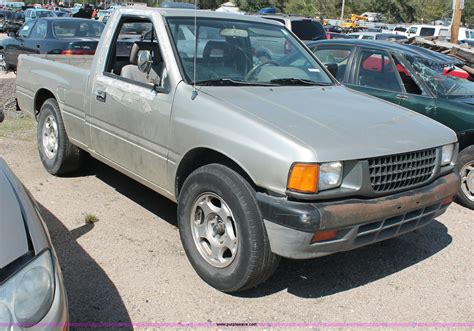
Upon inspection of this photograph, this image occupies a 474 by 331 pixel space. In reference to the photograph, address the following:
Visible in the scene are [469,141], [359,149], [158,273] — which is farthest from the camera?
[469,141]

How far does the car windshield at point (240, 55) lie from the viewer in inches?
154

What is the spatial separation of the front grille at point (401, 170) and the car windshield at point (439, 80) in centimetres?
271

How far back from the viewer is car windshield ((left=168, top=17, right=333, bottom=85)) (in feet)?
12.8

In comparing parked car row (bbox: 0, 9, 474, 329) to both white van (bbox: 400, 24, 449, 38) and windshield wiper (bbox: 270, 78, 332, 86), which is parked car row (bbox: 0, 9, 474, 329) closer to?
windshield wiper (bbox: 270, 78, 332, 86)

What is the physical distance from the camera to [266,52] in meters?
4.37

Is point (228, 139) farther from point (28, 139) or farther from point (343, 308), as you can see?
point (28, 139)

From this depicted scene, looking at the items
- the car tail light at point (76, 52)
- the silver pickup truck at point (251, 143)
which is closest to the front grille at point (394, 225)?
the silver pickup truck at point (251, 143)

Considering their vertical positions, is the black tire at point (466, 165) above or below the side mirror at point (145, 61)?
below

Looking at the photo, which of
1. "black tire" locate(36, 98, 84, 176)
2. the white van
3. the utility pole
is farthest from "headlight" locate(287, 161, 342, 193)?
the white van

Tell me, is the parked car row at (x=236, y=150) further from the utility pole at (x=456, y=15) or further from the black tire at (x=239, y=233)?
the utility pole at (x=456, y=15)

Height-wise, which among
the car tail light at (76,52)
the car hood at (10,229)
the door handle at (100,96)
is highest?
the car tail light at (76,52)

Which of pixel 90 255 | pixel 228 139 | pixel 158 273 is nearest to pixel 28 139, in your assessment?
pixel 90 255

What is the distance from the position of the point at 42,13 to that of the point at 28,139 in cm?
2722

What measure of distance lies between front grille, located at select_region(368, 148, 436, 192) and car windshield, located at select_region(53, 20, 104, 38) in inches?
417
